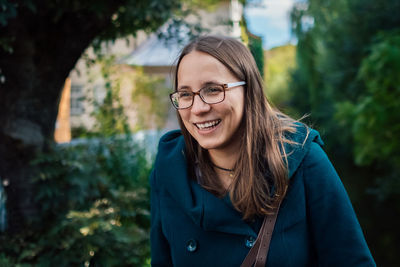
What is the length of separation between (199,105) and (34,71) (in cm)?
306

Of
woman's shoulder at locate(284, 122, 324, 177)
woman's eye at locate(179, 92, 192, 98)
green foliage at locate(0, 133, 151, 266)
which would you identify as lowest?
green foliage at locate(0, 133, 151, 266)

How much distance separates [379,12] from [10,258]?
996cm

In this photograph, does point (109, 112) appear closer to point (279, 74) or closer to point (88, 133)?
point (88, 133)

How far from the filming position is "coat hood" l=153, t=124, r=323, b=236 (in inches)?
63.7

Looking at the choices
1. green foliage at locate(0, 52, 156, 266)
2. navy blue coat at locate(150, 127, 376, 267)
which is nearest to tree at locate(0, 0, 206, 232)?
green foliage at locate(0, 52, 156, 266)

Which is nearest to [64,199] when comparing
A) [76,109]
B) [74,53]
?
[74,53]

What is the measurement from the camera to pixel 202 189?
1780mm

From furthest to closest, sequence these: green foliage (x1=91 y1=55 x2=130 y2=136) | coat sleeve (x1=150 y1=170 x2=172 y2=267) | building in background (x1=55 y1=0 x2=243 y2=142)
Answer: green foliage (x1=91 y1=55 x2=130 y2=136) < building in background (x1=55 y1=0 x2=243 y2=142) < coat sleeve (x1=150 y1=170 x2=172 y2=267)

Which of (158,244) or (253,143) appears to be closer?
(253,143)

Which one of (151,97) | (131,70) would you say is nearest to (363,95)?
(151,97)

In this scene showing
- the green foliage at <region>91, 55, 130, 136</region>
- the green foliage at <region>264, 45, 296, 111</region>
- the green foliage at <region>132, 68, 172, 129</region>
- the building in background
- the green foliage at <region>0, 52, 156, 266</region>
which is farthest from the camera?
the green foliage at <region>264, 45, 296, 111</region>

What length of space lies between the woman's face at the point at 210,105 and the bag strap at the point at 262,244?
39cm

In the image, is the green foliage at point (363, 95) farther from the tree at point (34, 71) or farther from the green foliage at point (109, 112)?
the green foliage at point (109, 112)

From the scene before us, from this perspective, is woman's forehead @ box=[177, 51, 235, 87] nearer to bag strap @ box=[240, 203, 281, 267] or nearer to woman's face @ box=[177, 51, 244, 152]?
woman's face @ box=[177, 51, 244, 152]
